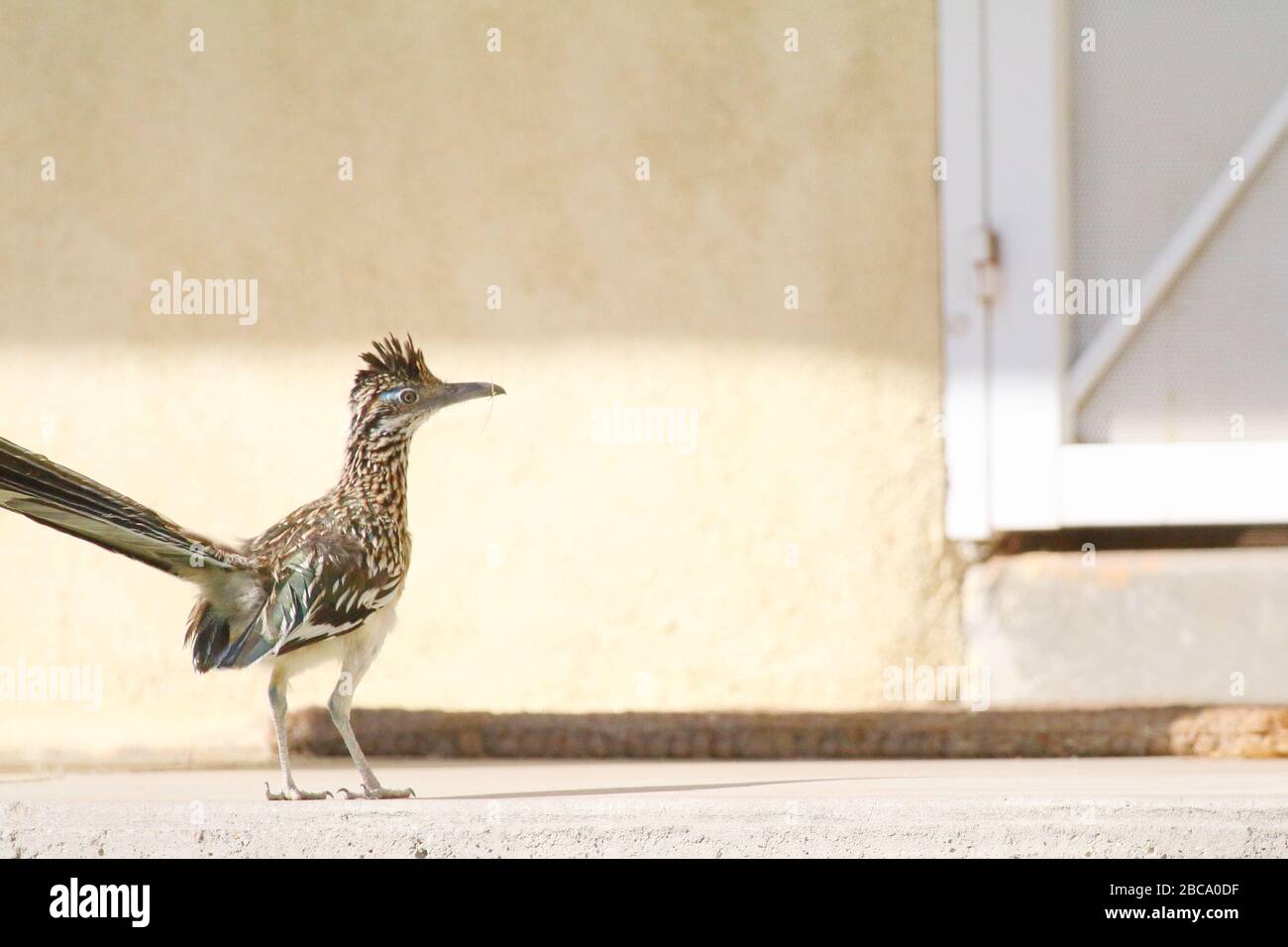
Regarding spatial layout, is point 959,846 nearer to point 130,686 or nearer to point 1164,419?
point 1164,419

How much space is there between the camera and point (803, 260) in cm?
404

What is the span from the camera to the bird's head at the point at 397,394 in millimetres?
2709

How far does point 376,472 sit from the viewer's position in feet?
8.87

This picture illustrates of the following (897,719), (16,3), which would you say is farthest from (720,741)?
(16,3)

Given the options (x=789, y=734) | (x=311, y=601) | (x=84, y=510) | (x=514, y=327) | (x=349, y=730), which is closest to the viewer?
(x=84, y=510)

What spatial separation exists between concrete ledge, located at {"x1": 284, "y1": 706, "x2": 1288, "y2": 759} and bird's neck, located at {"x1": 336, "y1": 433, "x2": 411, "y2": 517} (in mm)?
1374

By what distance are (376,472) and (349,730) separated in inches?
17.4

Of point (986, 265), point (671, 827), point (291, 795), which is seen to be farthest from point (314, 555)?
point (986, 265)

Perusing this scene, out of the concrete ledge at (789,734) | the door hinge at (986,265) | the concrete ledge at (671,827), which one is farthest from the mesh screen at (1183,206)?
the concrete ledge at (671,827)

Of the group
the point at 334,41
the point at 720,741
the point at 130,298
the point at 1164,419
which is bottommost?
the point at 720,741

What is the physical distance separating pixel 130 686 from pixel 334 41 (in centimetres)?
176

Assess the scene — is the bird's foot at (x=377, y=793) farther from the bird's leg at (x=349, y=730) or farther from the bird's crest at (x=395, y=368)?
the bird's crest at (x=395, y=368)

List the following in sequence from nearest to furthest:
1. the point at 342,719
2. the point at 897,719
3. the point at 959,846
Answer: the point at 959,846, the point at 342,719, the point at 897,719

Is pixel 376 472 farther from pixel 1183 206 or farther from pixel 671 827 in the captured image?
pixel 1183 206
